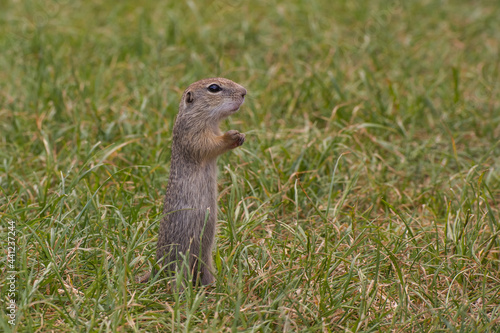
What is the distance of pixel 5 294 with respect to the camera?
3.87m

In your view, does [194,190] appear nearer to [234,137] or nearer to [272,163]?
[234,137]

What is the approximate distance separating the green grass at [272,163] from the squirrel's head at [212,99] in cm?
64

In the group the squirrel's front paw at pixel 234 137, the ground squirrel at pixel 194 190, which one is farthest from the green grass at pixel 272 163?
the squirrel's front paw at pixel 234 137

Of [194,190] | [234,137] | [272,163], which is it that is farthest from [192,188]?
[272,163]

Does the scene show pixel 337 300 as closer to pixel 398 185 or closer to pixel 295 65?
pixel 398 185

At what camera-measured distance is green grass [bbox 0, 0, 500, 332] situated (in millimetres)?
3910

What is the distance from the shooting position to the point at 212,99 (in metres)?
4.43

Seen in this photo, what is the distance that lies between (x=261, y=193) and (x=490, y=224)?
1.77m

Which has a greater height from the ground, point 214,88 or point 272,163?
point 214,88

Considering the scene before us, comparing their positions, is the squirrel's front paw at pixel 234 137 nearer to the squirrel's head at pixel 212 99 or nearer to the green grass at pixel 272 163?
the squirrel's head at pixel 212 99

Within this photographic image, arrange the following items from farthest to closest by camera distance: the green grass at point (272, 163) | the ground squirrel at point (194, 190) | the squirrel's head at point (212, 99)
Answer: the squirrel's head at point (212, 99), the ground squirrel at point (194, 190), the green grass at point (272, 163)

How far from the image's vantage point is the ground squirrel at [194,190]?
→ 4.14 m

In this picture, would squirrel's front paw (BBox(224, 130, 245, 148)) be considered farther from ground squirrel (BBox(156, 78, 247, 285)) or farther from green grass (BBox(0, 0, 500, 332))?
green grass (BBox(0, 0, 500, 332))

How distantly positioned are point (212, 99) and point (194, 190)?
0.67 meters
